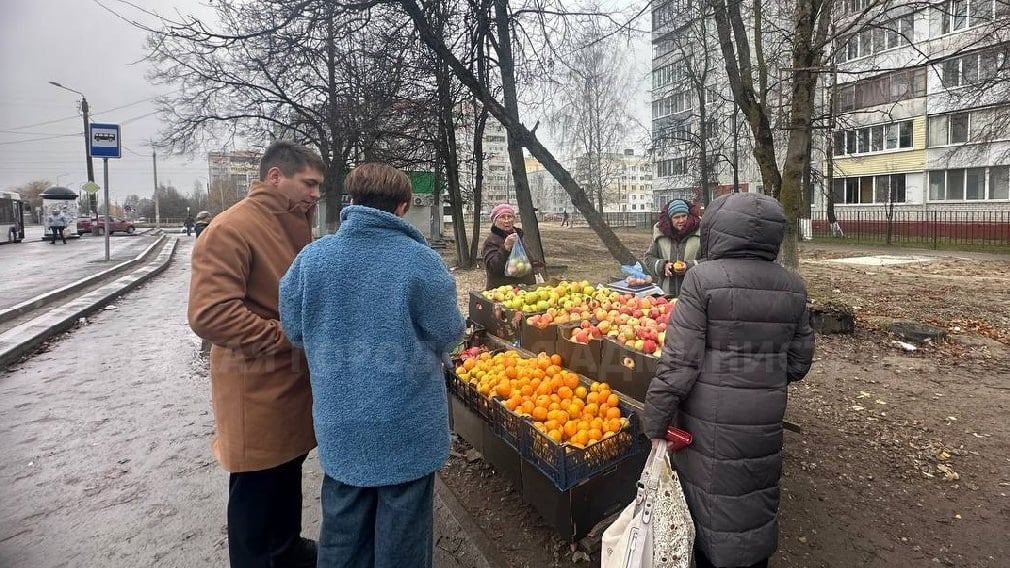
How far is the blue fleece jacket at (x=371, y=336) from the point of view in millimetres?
1689

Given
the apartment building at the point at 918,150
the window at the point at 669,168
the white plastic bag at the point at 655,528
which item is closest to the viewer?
the white plastic bag at the point at 655,528

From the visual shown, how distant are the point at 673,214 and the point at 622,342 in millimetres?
1888

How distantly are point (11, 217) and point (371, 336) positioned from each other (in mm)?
34138

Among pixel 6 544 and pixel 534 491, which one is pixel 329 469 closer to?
pixel 534 491

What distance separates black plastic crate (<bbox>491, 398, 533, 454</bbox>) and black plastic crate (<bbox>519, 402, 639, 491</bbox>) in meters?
0.03

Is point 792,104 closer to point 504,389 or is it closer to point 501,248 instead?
point 501,248

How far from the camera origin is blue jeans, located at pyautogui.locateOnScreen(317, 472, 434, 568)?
5.86 ft

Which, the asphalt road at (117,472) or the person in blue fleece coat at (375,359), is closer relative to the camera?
the person in blue fleece coat at (375,359)

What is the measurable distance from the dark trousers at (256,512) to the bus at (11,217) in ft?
106

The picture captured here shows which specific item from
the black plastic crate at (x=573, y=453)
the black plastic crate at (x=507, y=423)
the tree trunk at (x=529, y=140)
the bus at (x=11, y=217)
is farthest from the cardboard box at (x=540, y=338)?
the bus at (x=11, y=217)

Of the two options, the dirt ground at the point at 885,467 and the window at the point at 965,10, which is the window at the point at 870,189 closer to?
the window at the point at 965,10

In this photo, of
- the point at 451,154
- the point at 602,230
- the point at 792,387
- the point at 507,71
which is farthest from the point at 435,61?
the point at 792,387

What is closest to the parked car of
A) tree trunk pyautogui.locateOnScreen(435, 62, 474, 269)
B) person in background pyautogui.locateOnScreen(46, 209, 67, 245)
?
person in background pyautogui.locateOnScreen(46, 209, 67, 245)

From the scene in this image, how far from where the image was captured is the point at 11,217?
85.3 feet
